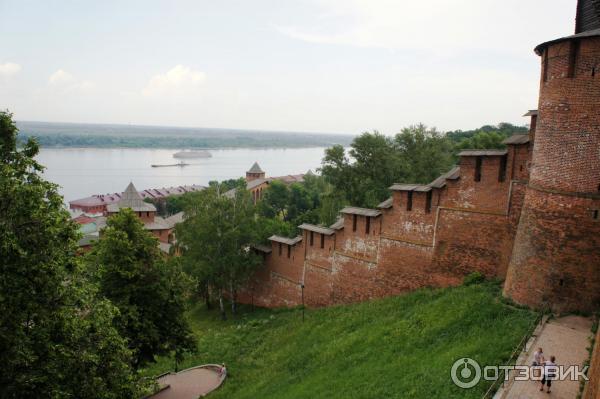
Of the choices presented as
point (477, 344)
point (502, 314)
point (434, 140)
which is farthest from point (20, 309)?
point (434, 140)

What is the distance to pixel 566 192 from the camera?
10.1m

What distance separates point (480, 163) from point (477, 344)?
5988 millimetres

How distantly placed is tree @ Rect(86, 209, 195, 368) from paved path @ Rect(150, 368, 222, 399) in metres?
1.38

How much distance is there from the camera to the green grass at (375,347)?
898 cm

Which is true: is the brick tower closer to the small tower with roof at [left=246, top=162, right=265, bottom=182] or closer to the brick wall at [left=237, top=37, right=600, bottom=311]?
the brick wall at [left=237, top=37, right=600, bottom=311]

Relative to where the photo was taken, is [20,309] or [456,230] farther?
[456,230]

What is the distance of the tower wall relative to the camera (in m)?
9.84

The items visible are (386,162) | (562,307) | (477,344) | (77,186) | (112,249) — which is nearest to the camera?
(477,344)

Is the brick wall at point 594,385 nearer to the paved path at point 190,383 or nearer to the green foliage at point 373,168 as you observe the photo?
the paved path at point 190,383

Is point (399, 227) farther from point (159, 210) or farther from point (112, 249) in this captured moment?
point (159, 210)

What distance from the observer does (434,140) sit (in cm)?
3316

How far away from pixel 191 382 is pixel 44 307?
8.44 m

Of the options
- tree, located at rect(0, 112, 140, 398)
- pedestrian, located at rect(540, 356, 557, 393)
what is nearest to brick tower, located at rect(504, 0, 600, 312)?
pedestrian, located at rect(540, 356, 557, 393)

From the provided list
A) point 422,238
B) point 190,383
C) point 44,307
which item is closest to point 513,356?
point 422,238
